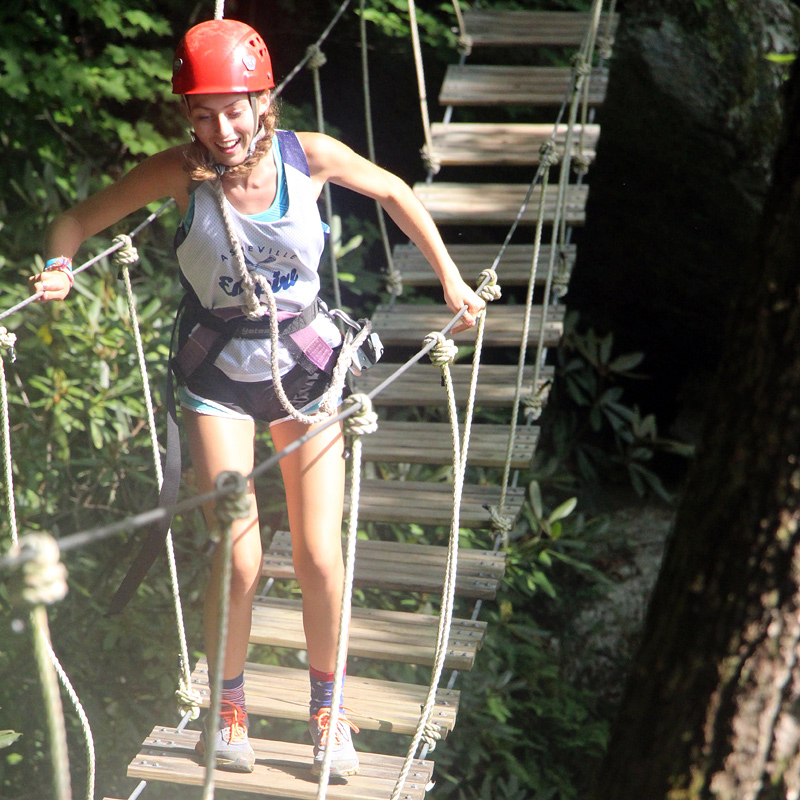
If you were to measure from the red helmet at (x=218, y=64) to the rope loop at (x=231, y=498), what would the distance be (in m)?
0.62

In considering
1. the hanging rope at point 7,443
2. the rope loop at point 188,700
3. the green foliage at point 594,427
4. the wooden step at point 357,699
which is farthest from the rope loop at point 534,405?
the hanging rope at point 7,443

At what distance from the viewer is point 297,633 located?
7.08 feet

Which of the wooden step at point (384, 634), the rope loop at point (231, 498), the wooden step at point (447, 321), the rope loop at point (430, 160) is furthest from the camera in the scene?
the rope loop at point (430, 160)

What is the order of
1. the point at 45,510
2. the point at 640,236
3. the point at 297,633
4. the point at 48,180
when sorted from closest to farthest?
the point at 297,633, the point at 45,510, the point at 48,180, the point at 640,236

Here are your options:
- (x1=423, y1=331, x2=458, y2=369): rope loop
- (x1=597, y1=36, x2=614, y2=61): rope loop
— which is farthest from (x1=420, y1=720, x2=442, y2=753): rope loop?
(x1=597, y1=36, x2=614, y2=61): rope loop

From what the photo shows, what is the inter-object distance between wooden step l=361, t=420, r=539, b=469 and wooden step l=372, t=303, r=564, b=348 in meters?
0.27

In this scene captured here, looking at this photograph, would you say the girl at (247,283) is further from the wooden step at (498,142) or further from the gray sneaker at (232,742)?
the wooden step at (498,142)

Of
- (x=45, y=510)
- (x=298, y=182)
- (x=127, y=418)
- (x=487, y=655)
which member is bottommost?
(x=487, y=655)

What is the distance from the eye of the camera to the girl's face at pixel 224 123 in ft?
4.90

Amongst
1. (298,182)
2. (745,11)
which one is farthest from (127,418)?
(745,11)

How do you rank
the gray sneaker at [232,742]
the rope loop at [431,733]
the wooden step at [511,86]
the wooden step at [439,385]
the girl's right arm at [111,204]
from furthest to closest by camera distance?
the wooden step at [511,86], the wooden step at [439,385], the rope loop at [431,733], the gray sneaker at [232,742], the girl's right arm at [111,204]

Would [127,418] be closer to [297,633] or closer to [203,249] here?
[297,633]

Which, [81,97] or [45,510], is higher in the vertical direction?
[81,97]

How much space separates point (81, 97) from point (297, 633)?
179cm
